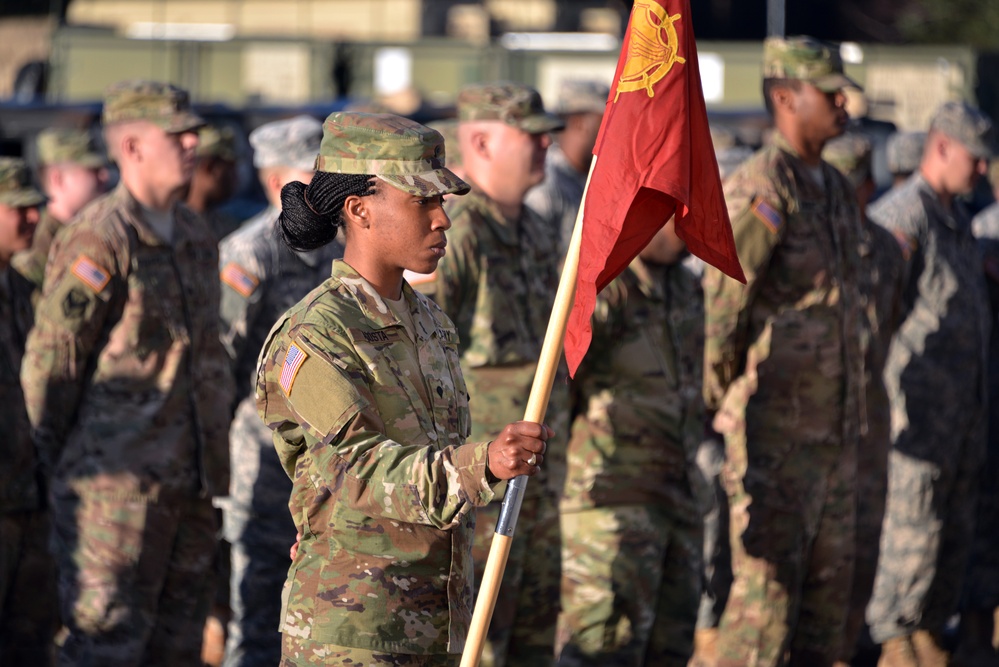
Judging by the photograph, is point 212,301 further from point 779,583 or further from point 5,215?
point 779,583

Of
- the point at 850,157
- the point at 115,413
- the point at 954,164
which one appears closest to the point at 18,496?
the point at 115,413

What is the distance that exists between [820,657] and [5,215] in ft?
11.9

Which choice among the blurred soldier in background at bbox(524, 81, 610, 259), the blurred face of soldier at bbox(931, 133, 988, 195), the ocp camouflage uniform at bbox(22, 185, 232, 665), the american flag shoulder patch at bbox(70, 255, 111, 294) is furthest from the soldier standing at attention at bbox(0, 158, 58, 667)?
the blurred face of soldier at bbox(931, 133, 988, 195)

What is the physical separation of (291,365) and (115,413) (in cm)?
227

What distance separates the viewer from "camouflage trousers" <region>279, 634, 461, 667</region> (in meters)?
3.71

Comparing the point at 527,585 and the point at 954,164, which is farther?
the point at 954,164

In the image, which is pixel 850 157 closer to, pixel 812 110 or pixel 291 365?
pixel 812 110

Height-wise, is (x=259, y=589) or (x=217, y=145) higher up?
(x=217, y=145)

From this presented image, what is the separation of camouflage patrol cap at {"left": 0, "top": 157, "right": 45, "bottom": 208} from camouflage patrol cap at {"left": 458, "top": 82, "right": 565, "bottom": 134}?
6.01 ft

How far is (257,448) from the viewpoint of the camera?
6629 mm

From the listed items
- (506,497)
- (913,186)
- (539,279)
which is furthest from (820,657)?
(506,497)

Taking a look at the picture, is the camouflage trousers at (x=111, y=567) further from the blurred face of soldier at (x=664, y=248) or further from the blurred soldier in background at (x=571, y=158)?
the blurred soldier in background at (x=571, y=158)

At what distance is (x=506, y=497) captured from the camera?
3.58 meters

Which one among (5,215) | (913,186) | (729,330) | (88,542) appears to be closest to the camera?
(88,542)
